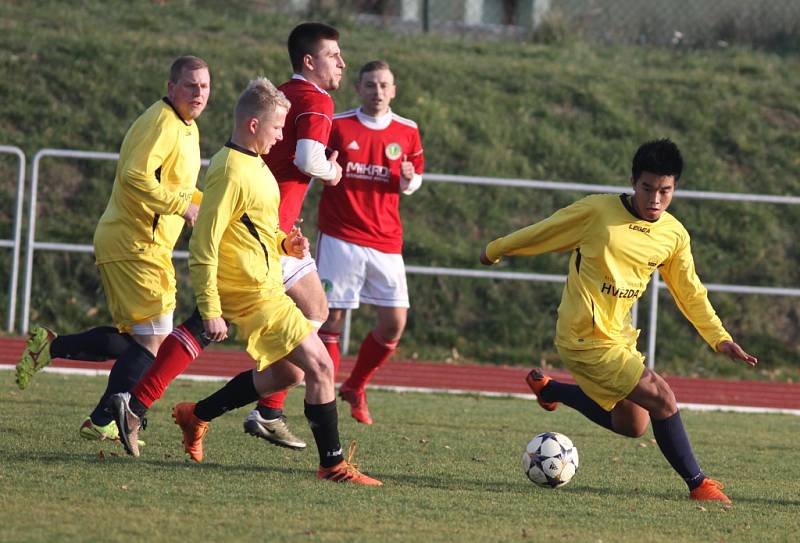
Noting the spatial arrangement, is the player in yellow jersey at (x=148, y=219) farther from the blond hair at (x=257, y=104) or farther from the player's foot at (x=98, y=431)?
the blond hair at (x=257, y=104)

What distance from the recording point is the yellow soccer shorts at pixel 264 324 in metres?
5.62

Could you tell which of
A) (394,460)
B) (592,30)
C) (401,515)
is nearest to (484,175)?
(592,30)

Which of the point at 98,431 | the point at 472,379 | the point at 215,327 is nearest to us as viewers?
the point at 215,327

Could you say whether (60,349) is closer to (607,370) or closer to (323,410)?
(323,410)

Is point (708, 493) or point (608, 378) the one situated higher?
point (608, 378)

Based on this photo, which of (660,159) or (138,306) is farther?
(138,306)

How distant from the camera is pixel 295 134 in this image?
21.5 feet

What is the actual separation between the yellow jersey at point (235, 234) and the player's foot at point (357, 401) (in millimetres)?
2439

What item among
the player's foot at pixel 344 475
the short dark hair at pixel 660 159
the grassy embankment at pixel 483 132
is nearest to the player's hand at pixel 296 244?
the player's foot at pixel 344 475

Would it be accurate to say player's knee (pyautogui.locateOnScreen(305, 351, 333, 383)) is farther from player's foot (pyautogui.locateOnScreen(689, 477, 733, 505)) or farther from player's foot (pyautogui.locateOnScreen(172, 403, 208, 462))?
player's foot (pyautogui.locateOnScreen(689, 477, 733, 505))

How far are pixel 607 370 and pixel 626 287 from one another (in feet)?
1.36

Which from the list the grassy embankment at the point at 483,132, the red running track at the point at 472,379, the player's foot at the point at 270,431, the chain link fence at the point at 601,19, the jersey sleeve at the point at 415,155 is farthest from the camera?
the chain link fence at the point at 601,19

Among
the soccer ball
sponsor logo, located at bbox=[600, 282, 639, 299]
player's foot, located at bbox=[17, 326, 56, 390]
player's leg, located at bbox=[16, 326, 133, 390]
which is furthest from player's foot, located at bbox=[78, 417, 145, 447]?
sponsor logo, located at bbox=[600, 282, 639, 299]

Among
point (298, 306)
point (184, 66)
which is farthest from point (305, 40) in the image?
point (298, 306)
